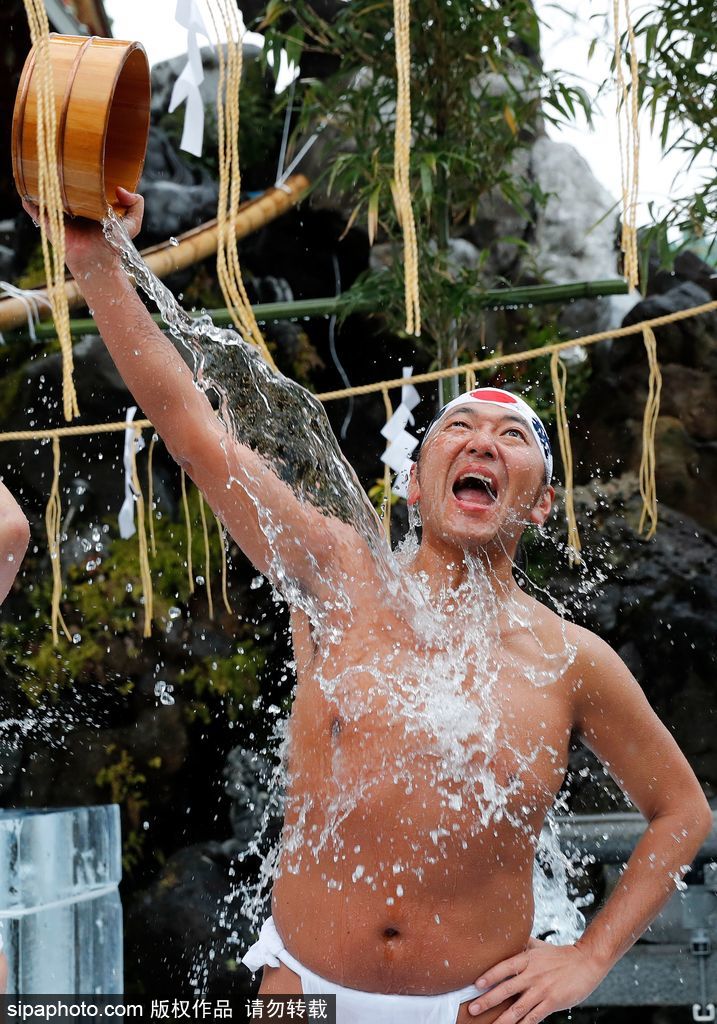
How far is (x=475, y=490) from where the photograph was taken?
7.36 ft

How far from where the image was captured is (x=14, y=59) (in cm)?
688

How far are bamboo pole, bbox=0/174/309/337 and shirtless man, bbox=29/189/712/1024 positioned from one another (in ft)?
10.2

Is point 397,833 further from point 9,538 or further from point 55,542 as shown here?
point 55,542

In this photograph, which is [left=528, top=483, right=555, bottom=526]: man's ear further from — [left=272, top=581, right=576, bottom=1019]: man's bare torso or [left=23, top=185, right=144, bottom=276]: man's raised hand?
[left=23, top=185, right=144, bottom=276]: man's raised hand

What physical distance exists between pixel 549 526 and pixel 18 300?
3.08 m

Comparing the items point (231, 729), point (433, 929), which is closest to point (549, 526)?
point (231, 729)

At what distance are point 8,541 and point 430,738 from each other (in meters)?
0.82

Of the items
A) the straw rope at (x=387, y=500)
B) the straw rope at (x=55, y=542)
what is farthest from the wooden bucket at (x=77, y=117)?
the straw rope at (x=55, y=542)

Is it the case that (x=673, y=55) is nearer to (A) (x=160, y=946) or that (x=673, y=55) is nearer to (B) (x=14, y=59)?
(B) (x=14, y=59)

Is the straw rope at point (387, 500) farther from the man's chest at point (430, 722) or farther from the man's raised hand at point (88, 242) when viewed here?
the man's raised hand at point (88, 242)

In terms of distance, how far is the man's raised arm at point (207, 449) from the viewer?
1945mm

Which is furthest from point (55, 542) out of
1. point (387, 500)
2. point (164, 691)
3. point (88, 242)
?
point (88, 242)

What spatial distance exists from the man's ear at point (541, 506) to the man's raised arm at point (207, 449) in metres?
0.34

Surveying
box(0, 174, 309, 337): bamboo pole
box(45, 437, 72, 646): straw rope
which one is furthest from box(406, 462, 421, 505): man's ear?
box(0, 174, 309, 337): bamboo pole
